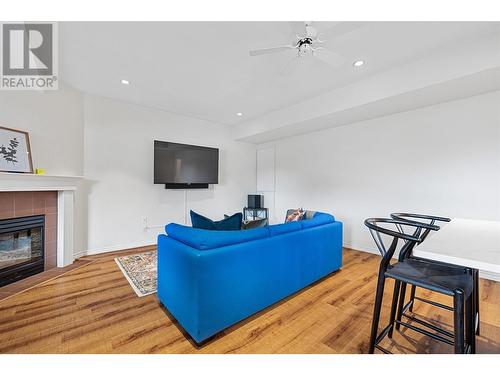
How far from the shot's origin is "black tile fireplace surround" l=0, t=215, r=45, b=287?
247 cm

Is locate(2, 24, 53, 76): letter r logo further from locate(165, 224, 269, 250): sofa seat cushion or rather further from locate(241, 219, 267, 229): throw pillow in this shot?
locate(241, 219, 267, 229): throw pillow

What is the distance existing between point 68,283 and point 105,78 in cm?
262

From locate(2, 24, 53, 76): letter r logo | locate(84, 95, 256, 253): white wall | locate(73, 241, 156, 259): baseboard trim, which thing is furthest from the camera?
locate(84, 95, 256, 253): white wall

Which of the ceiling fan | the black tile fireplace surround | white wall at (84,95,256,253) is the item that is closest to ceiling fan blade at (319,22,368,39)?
the ceiling fan

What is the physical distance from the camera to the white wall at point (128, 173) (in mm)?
3529

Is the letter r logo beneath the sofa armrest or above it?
above

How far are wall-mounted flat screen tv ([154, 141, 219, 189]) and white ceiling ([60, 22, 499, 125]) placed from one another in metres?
0.93

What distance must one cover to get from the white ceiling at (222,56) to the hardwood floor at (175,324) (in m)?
2.41

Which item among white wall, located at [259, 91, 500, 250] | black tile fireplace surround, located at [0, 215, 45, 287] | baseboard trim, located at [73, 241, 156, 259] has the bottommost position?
baseboard trim, located at [73, 241, 156, 259]

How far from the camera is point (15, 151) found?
98.8 inches

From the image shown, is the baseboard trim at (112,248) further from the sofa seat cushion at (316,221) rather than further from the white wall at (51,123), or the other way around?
the sofa seat cushion at (316,221)

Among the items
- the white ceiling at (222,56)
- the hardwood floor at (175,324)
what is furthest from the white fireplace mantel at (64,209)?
the white ceiling at (222,56)
